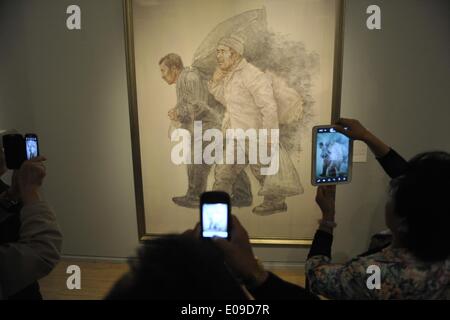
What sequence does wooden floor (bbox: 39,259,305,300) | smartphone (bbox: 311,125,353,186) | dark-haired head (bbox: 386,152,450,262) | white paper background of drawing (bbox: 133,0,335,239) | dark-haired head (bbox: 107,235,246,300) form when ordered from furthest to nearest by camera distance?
wooden floor (bbox: 39,259,305,300)
white paper background of drawing (bbox: 133,0,335,239)
smartphone (bbox: 311,125,353,186)
dark-haired head (bbox: 386,152,450,262)
dark-haired head (bbox: 107,235,246,300)

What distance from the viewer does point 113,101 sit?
1953 mm

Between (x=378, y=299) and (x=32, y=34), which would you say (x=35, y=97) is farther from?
(x=378, y=299)

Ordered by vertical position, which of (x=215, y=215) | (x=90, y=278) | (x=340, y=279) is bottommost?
(x=90, y=278)

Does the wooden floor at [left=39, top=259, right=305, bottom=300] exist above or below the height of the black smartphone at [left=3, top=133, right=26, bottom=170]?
below

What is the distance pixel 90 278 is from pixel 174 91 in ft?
4.60

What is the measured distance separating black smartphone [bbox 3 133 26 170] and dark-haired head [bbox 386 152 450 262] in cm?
132

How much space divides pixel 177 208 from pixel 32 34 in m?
1.50

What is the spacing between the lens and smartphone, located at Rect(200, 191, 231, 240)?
74cm

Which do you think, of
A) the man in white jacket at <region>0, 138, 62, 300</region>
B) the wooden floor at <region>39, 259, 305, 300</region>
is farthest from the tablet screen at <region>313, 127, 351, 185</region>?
the wooden floor at <region>39, 259, 305, 300</region>

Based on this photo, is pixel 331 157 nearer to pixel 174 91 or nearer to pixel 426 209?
pixel 426 209

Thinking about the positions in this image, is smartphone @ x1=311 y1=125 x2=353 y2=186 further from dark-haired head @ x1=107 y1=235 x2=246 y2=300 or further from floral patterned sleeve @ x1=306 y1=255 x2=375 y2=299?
dark-haired head @ x1=107 y1=235 x2=246 y2=300

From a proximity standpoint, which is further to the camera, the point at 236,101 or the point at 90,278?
the point at 90,278

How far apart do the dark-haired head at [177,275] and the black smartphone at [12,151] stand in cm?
106

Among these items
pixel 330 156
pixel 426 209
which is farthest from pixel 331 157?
pixel 426 209
